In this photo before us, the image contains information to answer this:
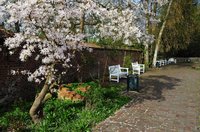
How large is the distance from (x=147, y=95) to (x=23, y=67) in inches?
219

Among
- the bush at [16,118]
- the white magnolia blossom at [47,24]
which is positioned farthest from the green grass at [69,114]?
the white magnolia blossom at [47,24]

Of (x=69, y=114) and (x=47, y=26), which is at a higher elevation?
(x=47, y=26)

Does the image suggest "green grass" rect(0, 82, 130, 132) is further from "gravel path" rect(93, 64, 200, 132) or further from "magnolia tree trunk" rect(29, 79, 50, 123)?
"gravel path" rect(93, 64, 200, 132)

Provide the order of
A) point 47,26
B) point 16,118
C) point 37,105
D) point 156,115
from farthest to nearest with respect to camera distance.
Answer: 1. point 156,115
2. point 37,105
3. point 16,118
4. point 47,26

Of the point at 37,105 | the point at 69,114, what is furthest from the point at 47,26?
the point at 69,114

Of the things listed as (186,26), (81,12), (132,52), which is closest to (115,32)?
(81,12)

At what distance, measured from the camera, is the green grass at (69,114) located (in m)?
8.14

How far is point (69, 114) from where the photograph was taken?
929 centimetres

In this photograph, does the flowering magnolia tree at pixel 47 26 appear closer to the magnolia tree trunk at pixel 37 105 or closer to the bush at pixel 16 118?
the magnolia tree trunk at pixel 37 105

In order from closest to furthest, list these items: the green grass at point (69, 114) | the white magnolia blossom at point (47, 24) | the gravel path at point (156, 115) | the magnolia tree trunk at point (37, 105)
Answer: the white magnolia blossom at point (47, 24) → the green grass at point (69, 114) → the gravel path at point (156, 115) → the magnolia tree trunk at point (37, 105)

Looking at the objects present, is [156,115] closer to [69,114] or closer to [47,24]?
[69,114]

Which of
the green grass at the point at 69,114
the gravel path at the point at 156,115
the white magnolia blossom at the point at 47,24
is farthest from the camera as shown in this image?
the gravel path at the point at 156,115

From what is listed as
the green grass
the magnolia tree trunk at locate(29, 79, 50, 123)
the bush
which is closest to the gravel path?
the green grass

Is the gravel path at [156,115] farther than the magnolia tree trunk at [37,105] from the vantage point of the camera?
No
